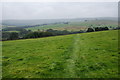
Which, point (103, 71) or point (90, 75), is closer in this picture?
point (90, 75)

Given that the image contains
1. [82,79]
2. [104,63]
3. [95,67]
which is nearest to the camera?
[82,79]

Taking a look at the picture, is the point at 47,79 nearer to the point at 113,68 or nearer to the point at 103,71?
the point at 103,71

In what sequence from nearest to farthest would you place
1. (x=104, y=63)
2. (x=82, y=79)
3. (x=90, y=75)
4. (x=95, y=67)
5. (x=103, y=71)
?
(x=82, y=79), (x=90, y=75), (x=103, y=71), (x=95, y=67), (x=104, y=63)

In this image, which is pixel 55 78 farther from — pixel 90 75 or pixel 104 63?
pixel 104 63

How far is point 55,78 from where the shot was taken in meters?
8.70

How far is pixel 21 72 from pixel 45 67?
2294 mm

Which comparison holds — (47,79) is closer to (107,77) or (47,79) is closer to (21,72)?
(21,72)

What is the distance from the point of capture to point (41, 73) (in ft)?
31.9

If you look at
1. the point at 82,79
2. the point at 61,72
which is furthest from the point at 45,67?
the point at 82,79

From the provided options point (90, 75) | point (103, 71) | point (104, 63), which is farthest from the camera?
point (104, 63)

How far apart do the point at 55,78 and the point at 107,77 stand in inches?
158

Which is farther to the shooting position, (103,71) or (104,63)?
(104,63)

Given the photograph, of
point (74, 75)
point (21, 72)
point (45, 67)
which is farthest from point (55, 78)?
Result: point (21, 72)

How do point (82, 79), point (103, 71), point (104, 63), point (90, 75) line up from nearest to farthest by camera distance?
point (82, 79)
point (90, 75)
point (103, 71)
point (104, 63)
